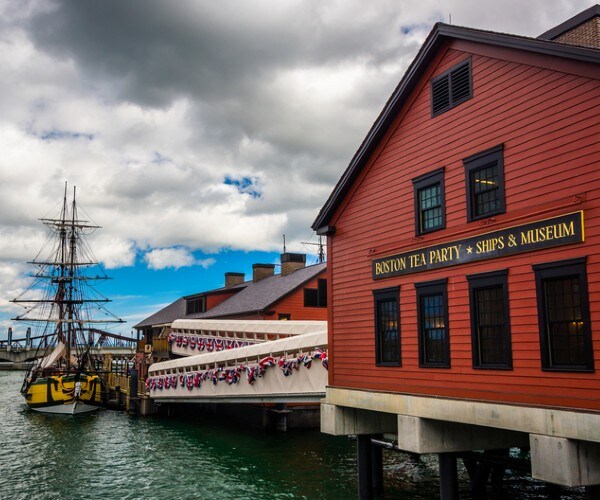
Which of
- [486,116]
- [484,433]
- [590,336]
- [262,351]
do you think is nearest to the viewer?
[590,336]

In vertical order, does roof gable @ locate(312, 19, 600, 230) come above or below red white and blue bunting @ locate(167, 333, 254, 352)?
above

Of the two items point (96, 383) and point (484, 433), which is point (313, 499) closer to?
point (484, 433)

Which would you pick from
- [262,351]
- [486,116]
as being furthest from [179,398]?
[486,116]

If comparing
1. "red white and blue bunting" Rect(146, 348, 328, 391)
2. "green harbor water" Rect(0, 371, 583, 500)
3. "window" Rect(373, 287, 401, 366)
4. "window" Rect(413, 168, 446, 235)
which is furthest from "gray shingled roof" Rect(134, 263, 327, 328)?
"window" Rect(413, 168, 446, 235)

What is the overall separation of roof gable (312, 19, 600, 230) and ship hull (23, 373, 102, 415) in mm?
33167

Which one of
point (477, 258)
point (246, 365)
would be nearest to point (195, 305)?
point (246, 365)

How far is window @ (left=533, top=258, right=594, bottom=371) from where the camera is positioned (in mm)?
11023

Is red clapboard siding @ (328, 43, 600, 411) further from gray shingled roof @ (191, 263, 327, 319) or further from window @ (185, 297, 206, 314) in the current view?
window @ (185, 297, 206, 314)

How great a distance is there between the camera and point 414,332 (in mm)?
15117

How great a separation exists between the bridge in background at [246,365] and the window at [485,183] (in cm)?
838

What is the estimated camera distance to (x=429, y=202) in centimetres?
1521

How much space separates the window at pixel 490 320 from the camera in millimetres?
12648

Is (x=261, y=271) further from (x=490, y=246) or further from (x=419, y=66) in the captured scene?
(x=490, y=246)

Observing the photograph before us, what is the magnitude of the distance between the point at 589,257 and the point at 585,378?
7.08 feet
